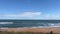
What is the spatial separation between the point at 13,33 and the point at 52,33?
78 cm

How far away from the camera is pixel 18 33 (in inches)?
111

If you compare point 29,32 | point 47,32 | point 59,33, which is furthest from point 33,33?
point 59,33

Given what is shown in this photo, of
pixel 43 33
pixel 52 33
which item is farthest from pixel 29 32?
pixel 52 33

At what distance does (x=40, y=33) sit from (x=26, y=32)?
0.28 metres

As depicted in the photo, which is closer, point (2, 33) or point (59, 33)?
point (59, 33)

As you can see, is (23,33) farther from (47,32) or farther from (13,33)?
(47,32)

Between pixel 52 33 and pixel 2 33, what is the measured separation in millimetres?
1015

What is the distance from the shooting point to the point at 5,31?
2.87 m

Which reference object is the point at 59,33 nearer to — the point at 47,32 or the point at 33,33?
the point at 47,32

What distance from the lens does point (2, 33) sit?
289 centimetres

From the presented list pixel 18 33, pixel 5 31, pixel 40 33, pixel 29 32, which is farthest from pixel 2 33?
pixel 40 33

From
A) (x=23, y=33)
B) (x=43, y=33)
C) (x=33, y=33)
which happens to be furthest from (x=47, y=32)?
(x=23, y=33)

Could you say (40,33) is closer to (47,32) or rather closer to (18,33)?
(47,32)

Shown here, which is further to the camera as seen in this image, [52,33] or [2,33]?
[2,33]
